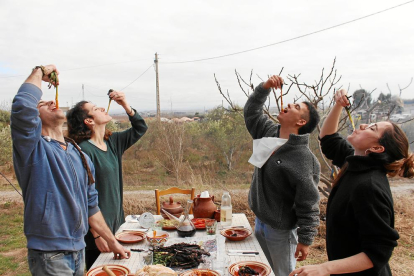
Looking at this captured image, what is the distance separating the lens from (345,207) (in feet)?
5.86

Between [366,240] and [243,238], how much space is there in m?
1.13

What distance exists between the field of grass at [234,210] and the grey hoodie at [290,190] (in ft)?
7.59

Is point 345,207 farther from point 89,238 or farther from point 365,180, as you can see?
point 89,238

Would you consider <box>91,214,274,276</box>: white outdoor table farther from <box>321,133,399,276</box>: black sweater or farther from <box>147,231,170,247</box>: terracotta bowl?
<box>321,133,399,276</box>: black sweater

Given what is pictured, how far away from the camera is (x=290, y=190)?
2.49 metres

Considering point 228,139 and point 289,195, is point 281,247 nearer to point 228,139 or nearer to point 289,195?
point 289,195

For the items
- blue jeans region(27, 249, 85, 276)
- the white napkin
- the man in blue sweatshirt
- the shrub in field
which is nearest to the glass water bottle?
the white napkin

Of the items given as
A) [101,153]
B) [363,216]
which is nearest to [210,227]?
[101,153]

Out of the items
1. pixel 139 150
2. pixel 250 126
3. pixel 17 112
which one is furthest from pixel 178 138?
pixel 17 112

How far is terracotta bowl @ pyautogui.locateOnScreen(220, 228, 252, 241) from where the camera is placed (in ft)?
8.54

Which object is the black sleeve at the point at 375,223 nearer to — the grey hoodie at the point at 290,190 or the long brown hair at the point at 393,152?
the long brown hair at the point at 393,152

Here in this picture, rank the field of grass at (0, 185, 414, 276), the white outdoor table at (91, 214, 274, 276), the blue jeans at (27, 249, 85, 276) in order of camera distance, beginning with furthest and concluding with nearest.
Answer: the field of grass at (0, 185, 414, 276) → the white outdoor table at (91, 214, 274, 276) → the blue jeans at (27, 249, 85, 276)

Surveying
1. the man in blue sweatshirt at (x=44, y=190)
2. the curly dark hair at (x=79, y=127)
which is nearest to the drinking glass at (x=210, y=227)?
the man in blue sweatshirt at (x=44, y=190)

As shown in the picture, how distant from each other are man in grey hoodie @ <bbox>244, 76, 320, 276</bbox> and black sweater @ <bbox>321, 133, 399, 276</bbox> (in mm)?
445
